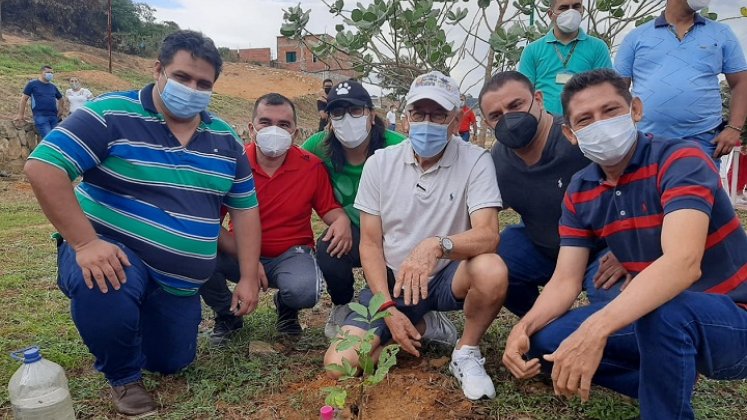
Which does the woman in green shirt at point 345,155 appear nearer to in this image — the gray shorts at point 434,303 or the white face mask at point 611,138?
the gray shorts at point 434,303

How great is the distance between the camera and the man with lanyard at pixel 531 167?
2.67 metres

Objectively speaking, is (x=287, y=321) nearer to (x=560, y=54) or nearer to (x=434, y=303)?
(x=434, y=303)

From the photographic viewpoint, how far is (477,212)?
2648 mm

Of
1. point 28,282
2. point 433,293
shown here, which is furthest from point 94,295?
point 28,282

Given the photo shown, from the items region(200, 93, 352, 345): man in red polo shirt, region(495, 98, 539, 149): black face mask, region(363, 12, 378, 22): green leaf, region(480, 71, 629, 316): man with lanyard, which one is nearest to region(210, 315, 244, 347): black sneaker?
region(200, 93, 352, 345): man in red polo shirt

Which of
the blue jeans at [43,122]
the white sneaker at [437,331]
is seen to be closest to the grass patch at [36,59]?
the blue jeans at [43,122]

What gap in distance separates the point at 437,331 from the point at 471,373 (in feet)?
1.78

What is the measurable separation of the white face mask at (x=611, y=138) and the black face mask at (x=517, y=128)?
1.55 feet

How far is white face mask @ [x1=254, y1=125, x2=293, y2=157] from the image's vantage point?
10.4 feet

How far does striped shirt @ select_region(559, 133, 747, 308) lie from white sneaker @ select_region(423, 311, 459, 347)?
3.49 feet

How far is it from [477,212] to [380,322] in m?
0.71

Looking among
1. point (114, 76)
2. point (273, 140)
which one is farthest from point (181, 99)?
point (114, 76)

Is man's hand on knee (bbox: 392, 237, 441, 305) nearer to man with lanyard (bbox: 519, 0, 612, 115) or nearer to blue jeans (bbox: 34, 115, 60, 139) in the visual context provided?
man with lanyard (bbox: 519, 0, 612, 115)

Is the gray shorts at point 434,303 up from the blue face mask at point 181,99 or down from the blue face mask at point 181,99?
down
